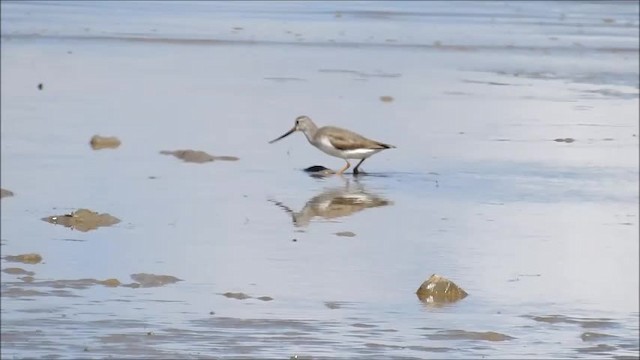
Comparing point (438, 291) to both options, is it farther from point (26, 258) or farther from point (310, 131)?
point (310, 131)

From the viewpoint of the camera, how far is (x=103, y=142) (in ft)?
48.6

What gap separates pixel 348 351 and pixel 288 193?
16.8 ft

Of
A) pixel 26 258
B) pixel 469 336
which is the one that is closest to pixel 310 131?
pixel 26 258

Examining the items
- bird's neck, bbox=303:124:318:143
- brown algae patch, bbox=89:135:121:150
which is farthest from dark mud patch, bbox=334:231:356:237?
brown algae patch, bbox=89:135:121:150

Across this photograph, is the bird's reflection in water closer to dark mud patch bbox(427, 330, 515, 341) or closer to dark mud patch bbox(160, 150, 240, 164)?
dark mud patch bbox(160, 150, 240, 164)

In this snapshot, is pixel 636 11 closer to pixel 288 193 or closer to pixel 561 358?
pixel 288 193

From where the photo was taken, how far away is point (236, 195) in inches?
495

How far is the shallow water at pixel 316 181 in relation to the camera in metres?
8.34

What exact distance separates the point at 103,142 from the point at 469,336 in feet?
23.2

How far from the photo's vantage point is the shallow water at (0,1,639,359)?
834 centimetres

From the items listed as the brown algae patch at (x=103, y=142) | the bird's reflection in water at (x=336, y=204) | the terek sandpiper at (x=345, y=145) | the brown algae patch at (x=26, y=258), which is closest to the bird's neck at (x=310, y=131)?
the terek sandpiper at (x=345, y=145)

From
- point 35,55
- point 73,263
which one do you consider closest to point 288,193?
point 73,263

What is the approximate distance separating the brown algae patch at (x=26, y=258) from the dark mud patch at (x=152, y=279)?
0.69 metres

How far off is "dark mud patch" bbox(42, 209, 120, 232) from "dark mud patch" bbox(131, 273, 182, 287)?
167cm
